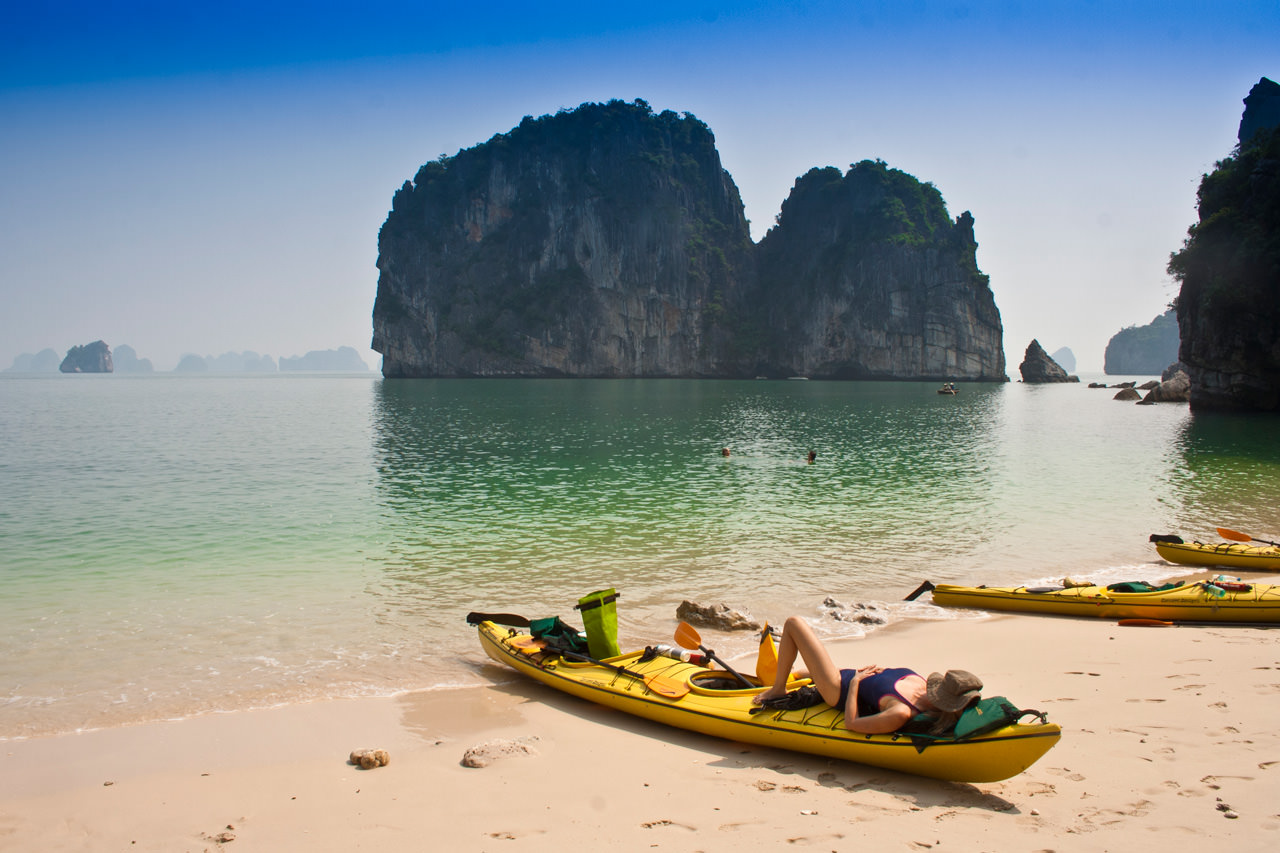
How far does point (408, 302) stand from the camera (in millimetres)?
127875

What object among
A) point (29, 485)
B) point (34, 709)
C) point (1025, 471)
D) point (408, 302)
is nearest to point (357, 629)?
point (34, 709)

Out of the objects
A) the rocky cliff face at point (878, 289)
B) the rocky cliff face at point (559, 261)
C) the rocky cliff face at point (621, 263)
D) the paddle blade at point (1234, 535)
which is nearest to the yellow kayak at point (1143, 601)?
the paddle blade at point (1234, 535)

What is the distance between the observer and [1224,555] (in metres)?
10.9

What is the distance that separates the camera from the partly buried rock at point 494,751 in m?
5.08

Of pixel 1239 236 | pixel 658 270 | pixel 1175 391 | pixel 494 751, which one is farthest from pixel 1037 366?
pixel 494 751

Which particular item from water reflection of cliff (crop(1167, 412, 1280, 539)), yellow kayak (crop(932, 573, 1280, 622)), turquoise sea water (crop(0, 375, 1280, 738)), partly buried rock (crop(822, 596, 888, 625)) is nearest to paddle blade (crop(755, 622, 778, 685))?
turquoise sea water (crop(0, 375, 1280, 738))

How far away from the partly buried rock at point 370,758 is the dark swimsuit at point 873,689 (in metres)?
3.05

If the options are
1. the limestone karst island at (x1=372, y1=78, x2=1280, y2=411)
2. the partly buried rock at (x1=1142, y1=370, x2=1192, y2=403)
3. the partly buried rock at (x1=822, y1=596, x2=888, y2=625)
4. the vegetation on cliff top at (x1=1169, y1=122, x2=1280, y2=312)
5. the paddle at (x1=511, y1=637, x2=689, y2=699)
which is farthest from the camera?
the limestone karst island at (x1=372, y1=78, x2=1280, y2=411)

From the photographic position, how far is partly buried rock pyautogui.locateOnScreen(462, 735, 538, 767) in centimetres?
508

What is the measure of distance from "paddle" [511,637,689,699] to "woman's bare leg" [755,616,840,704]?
733mm

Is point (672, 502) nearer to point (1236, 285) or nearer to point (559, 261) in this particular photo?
point (1236, 285)

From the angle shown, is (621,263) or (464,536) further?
(621,263)

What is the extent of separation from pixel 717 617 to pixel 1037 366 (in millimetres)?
113496

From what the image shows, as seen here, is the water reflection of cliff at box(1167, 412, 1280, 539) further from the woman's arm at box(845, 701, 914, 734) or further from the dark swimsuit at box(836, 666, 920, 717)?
the woman's arm at box(845, 701, 914, 734)
